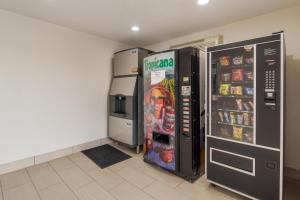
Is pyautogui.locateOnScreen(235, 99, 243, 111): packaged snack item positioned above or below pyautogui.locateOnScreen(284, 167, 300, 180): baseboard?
above

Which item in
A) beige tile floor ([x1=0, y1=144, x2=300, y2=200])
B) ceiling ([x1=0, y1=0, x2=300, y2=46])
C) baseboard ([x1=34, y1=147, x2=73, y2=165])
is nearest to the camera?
beige tile floor ([x1=0, y1=144, x2=300, y2=200])

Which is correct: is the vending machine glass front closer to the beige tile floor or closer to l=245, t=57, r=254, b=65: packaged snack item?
l=245, t=57, r=254, b=65: packaged snack item

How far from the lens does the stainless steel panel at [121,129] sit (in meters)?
3.05

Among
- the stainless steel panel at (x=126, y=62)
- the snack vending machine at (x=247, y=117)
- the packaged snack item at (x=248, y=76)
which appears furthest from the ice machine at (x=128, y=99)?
the packaged snack item at (x=248, y=76)

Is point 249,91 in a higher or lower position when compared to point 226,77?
lower

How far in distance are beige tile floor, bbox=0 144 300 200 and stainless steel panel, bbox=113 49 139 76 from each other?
5.65 ft

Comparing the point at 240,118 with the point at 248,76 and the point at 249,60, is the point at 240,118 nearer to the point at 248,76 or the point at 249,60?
the point at 248,76

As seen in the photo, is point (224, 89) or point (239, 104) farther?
point (224, 89)

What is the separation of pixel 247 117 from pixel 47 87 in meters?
2.94

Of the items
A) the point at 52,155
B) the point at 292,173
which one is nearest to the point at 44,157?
the point at 52,155

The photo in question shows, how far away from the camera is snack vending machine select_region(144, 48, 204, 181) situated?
211cm

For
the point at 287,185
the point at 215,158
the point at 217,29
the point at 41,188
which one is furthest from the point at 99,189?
the point at 217,29

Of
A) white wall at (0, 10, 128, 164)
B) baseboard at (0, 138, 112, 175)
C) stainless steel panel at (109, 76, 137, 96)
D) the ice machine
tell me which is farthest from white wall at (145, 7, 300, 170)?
baseboard at (0, 138, 112, 175)

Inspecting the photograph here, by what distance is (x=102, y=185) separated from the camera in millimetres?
2096
